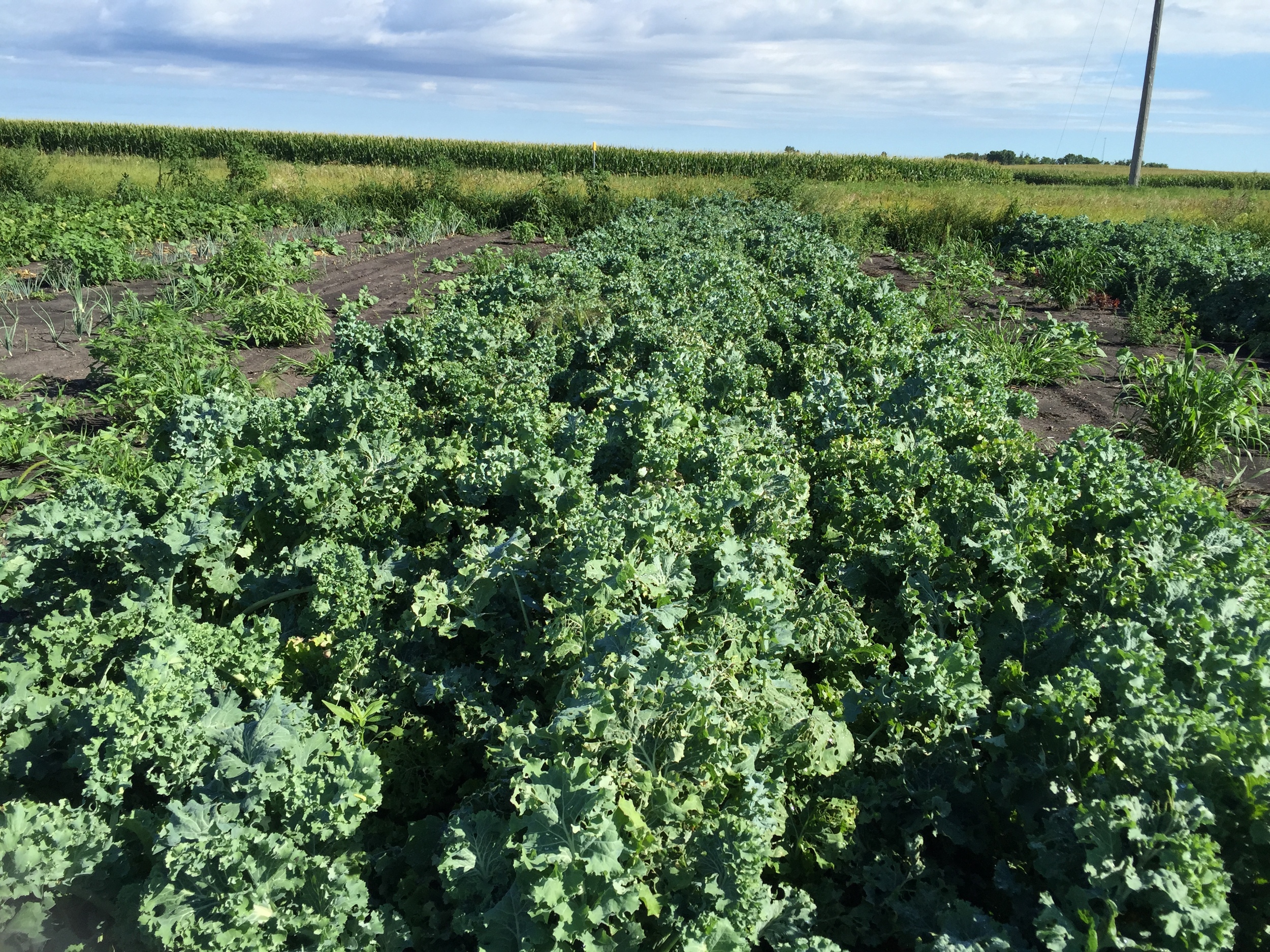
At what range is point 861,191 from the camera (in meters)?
26.7

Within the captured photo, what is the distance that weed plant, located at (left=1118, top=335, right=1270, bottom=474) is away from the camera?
697 centimetres

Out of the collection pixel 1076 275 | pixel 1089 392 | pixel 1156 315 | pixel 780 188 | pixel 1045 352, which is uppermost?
pixel 780 188

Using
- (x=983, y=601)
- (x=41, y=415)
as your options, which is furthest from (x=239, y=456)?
(x=983, y=601)

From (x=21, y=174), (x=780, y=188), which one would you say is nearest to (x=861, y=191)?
(x=780, y=188)

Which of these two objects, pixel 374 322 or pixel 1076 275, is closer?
pixel 374 322

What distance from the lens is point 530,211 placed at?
72.3 feet

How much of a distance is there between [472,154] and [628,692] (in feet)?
145

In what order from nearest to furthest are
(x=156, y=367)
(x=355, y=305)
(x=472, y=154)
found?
(x=156, y=367), (x=355, y=305), (x=472, y=154)

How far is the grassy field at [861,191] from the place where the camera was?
22.5 m

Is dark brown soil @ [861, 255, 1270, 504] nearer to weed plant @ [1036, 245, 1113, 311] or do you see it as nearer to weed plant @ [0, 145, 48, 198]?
weed plant @ [1036, 245, 1113, 311]

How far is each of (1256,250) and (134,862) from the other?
19565mm

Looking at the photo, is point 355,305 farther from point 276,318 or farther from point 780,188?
point 780,188

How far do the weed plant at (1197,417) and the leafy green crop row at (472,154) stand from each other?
3051 cm

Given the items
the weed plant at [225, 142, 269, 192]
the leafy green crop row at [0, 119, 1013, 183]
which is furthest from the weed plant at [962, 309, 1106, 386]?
the leafy green crop row at [0, 119, 1013, 183]
